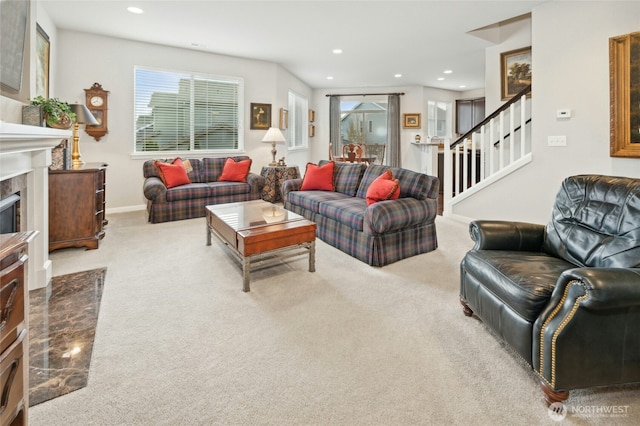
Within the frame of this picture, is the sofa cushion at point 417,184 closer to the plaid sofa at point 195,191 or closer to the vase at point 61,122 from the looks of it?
the plaid sofa at point 195,191

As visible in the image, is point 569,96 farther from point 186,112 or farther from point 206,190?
point 186,112

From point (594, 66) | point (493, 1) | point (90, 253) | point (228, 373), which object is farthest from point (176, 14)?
point (594, 66)

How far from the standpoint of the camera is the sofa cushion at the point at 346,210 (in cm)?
328

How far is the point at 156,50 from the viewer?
220 inches

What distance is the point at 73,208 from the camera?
342 cm

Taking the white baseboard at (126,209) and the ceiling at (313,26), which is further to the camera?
the white baseboard at (126,209)

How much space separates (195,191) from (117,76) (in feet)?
7.28

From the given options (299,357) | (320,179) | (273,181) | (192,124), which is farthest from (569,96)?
(192,124)

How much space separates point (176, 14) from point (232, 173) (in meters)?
2.31

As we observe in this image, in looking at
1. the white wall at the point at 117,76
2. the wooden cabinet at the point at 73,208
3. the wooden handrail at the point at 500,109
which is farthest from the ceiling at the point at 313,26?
the wooden cabinet at the point at 73,208

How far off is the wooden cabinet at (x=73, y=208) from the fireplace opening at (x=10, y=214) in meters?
1.03

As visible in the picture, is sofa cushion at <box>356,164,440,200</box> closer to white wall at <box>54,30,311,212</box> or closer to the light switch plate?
the light switch plate

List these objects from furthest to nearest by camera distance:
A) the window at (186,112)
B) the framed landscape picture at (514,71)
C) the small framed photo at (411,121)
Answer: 1. the small framed photo at (411,121)
2. the window at (186,112)
3. the framed landscape picture at (514,71)

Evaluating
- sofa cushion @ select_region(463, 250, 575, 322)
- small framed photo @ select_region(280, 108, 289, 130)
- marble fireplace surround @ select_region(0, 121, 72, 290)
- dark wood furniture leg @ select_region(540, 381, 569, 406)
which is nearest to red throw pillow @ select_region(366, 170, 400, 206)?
sofa cushion @ select_region(463, 250, 575, 322)
